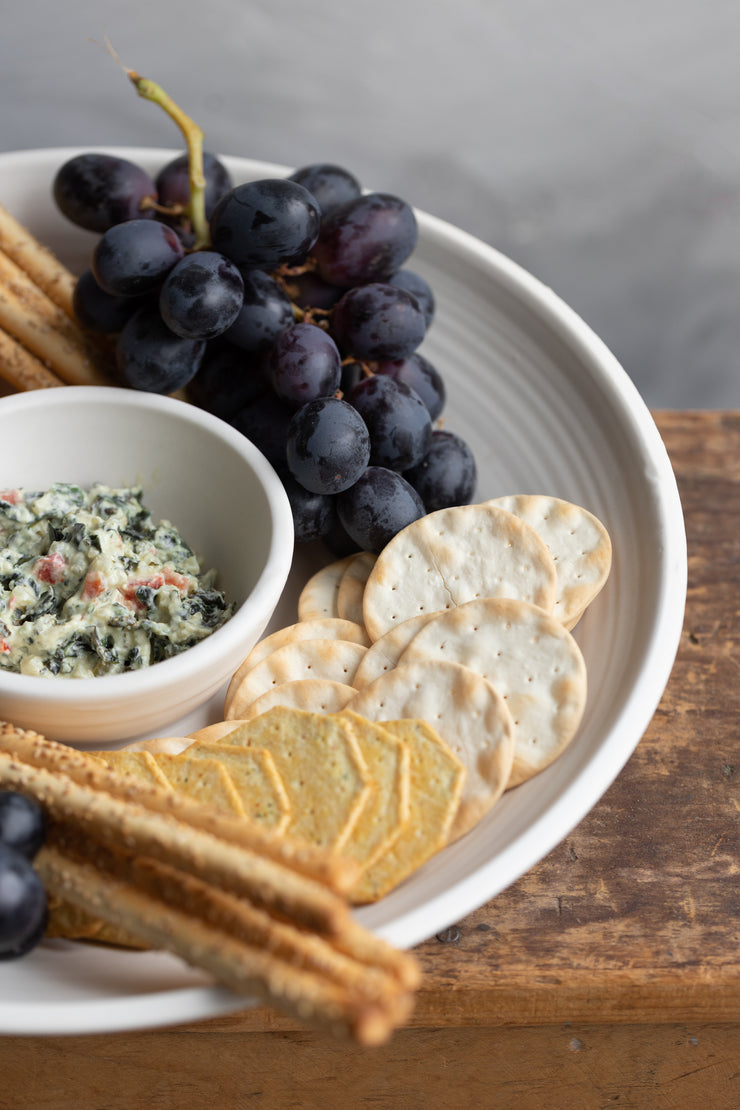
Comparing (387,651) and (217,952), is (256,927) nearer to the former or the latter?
(217,952)

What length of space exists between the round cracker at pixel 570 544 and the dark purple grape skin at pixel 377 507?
0.11 m

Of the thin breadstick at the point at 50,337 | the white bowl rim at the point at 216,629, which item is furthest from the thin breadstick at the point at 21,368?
the white bowl rim at the point at 216,629

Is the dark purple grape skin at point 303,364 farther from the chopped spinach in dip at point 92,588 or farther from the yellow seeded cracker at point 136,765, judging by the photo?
the yellow seeded cracker at point 136,765

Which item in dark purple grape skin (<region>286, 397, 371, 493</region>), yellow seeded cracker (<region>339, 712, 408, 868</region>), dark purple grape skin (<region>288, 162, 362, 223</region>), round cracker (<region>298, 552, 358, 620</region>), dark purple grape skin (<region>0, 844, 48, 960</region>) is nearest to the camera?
dark purple grape skin (<region>0, 844, 48, 960</region>)

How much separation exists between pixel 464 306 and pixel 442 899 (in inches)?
37.8

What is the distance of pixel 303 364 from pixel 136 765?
0.50 meters

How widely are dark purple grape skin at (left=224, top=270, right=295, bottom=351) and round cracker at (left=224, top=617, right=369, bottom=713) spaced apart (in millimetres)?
355

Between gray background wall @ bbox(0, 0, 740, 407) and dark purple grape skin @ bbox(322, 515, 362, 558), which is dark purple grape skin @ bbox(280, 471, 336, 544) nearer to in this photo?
dark purple grape skin @ bbox(322, 515, 362, 558)

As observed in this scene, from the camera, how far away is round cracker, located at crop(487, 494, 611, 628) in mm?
1110

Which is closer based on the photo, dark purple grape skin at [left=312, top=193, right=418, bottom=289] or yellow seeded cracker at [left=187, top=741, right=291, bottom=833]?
yellow seeded cracker at [left=187, top=741, right=291, bottom=833]

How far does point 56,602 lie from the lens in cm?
108

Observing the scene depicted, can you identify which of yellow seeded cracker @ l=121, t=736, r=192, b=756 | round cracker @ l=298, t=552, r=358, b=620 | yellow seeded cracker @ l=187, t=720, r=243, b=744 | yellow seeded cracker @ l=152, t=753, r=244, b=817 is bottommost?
yellow seeded cracker @ l=121, t=736, r=192, b=756

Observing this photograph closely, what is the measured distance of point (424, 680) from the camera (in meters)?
1.00

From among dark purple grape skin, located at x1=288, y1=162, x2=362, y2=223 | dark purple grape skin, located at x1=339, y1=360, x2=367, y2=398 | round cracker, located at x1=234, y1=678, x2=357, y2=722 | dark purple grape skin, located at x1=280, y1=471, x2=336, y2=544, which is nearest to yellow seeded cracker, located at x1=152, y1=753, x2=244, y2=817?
round cracker, located at x1=234, y1=678, x2=357, y2=722
